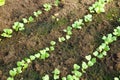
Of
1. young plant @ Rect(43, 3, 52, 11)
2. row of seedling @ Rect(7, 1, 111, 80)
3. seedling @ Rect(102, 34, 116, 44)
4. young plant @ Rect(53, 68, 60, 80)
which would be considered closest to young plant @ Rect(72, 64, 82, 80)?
young plant @ Rect(53, 68, 60, 80)

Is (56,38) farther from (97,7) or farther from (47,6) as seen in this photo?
(97,7)

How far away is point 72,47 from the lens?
320cm

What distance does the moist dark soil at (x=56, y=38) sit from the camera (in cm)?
297

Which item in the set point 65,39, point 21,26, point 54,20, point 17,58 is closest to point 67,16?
point 54,20

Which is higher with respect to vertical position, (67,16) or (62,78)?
(67,16)

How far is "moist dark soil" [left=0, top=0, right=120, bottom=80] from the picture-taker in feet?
9.76

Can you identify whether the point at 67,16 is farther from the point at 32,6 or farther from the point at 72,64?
the point at 72,64

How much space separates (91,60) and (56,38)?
58cm

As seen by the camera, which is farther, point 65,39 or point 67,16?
point 67,16

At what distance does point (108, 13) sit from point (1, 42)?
1522 mm

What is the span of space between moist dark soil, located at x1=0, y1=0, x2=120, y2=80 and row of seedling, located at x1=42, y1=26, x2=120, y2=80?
5cm

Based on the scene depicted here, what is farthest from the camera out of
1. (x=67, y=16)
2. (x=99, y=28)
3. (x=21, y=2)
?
(x=21, y=2)

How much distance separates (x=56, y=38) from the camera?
332 centimetres

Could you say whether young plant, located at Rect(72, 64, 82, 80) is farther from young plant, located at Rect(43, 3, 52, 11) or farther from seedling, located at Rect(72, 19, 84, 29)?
young plant, located at Rect(43, 3, 52, 11)
